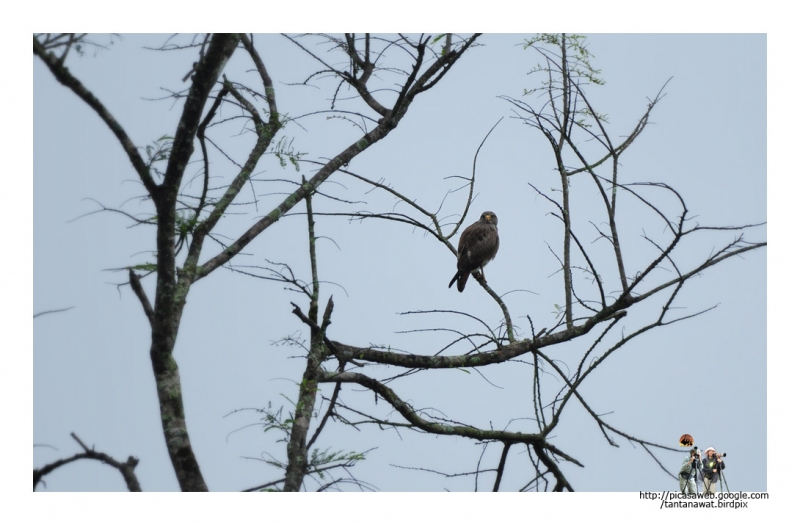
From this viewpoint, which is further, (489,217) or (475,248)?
(489,217)

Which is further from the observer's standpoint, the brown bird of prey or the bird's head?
the bird's head

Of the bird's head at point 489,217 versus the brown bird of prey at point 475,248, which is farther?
the bird's head at point 489,217

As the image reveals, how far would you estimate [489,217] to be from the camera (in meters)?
11.1

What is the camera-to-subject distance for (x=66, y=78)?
3.45 metres

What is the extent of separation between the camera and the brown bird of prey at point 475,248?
943 centimetres

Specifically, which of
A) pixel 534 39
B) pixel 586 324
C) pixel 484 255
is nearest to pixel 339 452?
pixel 586 324

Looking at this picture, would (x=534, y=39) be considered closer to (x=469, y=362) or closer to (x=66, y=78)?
(x=469, y=362)

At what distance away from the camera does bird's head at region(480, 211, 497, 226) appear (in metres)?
11.0

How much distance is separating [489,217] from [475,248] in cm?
160

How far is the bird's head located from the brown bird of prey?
13 cm

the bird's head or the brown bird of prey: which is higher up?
the bird's head

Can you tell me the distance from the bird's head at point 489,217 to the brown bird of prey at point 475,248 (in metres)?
0.13

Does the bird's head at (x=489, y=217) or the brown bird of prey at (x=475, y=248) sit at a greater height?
the bird's head at (x=489, y=217)

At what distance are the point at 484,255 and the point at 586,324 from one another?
5151mm
